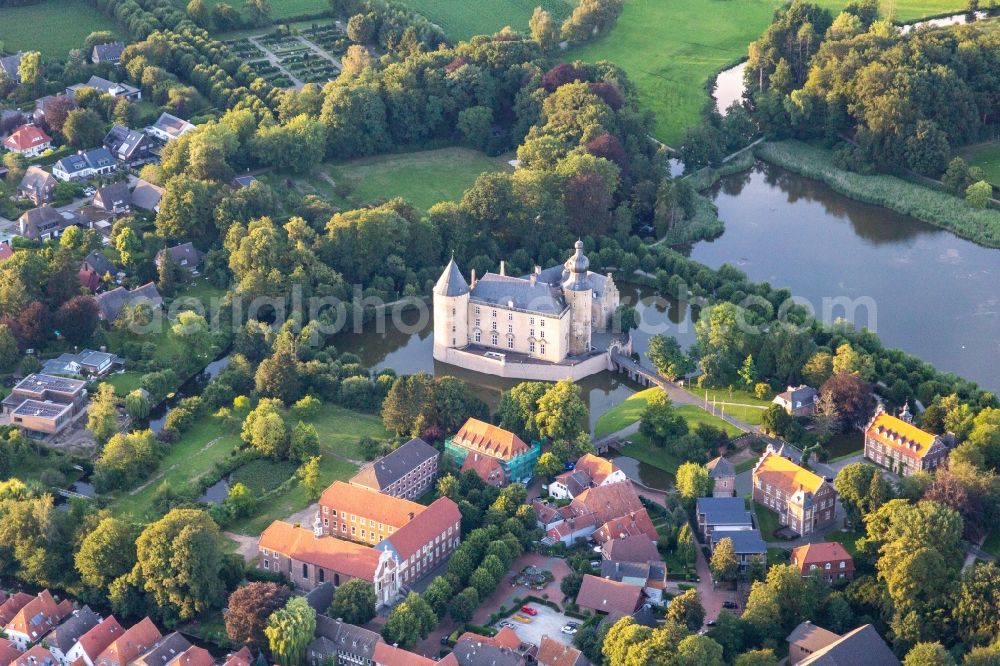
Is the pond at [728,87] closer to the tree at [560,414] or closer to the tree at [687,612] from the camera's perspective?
the tree at [560,414]

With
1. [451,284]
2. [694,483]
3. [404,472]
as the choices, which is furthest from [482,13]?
[694,483]

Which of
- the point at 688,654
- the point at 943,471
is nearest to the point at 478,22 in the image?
Result: the point at 943,471

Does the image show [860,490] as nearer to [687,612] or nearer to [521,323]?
[687,612]

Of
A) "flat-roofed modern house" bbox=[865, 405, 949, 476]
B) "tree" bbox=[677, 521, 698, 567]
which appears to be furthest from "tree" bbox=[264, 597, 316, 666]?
"flat-roofed modern house" bbox=[865, 405, 949, 476]

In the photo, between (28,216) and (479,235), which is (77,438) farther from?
(479,235)

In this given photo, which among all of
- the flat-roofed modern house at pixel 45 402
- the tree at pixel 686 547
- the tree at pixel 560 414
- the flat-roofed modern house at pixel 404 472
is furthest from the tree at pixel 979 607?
the flat-roofed modern house at pixel 45 402
